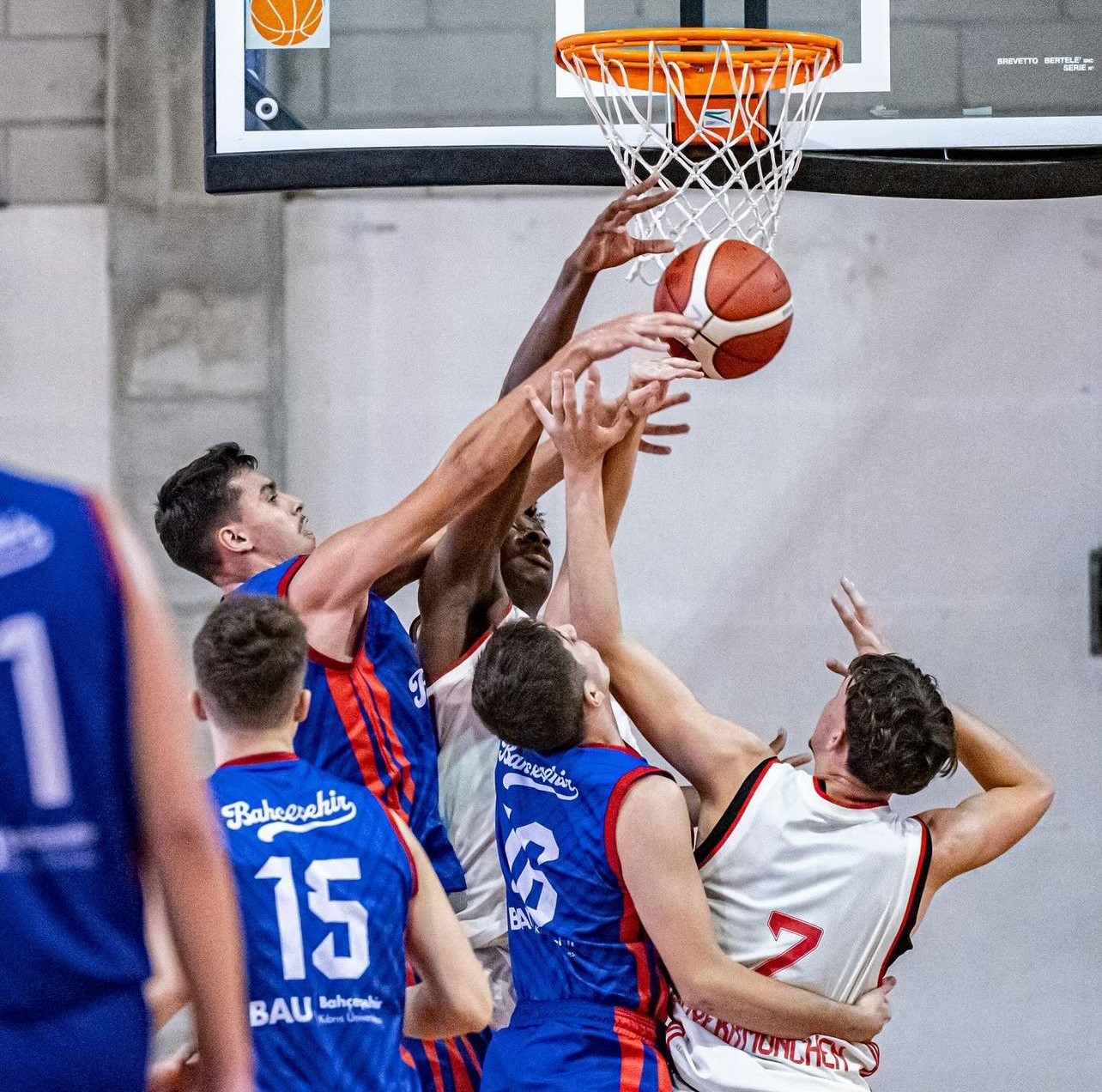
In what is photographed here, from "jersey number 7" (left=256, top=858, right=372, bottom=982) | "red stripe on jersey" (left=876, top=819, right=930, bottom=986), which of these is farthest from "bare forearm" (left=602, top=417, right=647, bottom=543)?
"jersey number 7" (left=256, top=858, right=372, bottom=982)

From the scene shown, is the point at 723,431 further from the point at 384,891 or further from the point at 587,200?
the point at 384,891

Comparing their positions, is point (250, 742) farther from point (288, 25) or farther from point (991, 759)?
point (288, 25)

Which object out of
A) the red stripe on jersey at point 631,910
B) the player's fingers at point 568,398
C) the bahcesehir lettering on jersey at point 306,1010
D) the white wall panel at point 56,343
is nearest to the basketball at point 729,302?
the player's fingers at point 568,398

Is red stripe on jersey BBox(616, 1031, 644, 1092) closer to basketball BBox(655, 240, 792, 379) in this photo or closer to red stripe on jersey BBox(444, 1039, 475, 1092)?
red stripe on jersey BBox(444, 1039, 475, 1092)

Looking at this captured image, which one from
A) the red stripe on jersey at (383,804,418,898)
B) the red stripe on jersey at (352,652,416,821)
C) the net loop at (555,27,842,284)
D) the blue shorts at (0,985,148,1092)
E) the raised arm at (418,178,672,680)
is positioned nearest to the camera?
the blue shorts at (0,985,148,1092)

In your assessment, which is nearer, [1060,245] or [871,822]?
[871,822]

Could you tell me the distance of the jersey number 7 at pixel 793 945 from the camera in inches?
113

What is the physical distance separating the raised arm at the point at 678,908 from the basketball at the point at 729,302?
1.09m

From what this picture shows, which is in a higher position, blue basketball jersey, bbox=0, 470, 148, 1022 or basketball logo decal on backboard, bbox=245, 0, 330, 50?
basketball logo decal on backboard, bbox=245, 0, 330, 50

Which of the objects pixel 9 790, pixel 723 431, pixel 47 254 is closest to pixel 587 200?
pixel 723 431

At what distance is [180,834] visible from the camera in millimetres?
1163

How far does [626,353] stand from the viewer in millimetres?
5523

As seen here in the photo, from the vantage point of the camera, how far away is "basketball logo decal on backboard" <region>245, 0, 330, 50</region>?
4.50 meters

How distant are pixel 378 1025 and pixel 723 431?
3556 millimetres
